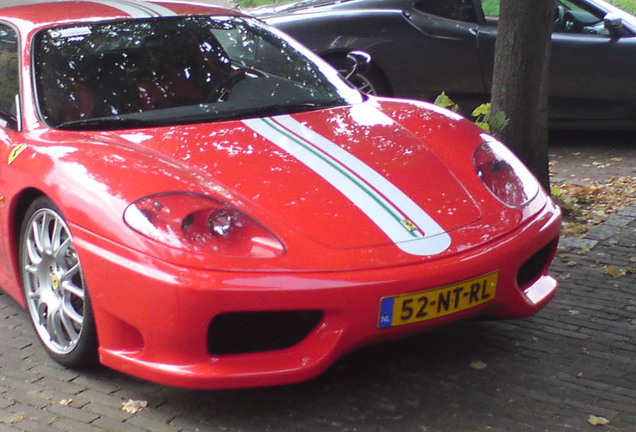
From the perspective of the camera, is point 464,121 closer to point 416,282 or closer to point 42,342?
point 416,282

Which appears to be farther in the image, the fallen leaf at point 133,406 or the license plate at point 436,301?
the fallen leaf at point 133,406

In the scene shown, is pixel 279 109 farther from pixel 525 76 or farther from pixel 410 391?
pixel 525 76

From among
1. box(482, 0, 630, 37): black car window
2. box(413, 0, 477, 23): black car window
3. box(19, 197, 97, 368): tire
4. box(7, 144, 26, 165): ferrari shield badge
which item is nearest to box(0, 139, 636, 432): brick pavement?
box(19, 197, 97, 368): tire

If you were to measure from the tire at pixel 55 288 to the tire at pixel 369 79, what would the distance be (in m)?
4.20

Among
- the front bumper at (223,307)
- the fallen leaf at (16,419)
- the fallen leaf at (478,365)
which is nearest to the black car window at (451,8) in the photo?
the fallen leaf at (478,365)

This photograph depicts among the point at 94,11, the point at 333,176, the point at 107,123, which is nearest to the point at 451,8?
the point at 94,11

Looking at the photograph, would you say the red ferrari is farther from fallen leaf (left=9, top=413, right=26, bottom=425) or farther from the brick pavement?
fallen leaf (left=9, top=413, right=26, bottom=425)

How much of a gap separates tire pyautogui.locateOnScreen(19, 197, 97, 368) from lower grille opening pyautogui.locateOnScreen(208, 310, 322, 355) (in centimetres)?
52

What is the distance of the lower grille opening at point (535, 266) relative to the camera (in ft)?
12.2

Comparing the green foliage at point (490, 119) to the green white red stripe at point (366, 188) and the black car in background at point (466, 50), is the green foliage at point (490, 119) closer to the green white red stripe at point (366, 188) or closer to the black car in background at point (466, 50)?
the black car in background at point (466, 50)

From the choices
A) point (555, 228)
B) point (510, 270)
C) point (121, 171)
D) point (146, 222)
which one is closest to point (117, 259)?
point (146, 222)

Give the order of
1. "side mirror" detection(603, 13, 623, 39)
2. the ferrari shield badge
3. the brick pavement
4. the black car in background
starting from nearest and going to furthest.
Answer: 1. the brick pavement
2. the ferrari shield badge
3. "side mirror" detection(603, 13, 623, 39)
4. the black car in background

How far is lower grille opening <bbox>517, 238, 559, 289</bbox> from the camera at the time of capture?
12.2 ft

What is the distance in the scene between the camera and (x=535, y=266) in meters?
3.82
